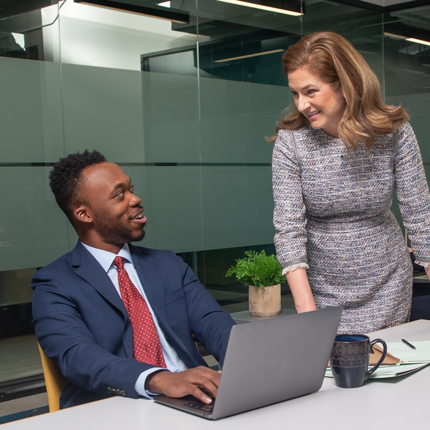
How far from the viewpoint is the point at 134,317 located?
177cm

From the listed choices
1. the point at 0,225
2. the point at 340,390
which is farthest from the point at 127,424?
the point at 0,225

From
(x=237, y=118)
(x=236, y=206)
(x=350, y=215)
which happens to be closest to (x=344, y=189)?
(x=350, y=215)

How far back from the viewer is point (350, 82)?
5.55 ft

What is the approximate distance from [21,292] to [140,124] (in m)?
1.57

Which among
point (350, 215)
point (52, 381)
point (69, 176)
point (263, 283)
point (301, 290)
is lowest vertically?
point (263, 283)

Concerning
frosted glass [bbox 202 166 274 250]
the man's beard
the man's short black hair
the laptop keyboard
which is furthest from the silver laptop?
frosted glass [bbox 202 166 274 250]

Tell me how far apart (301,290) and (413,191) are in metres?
0.47

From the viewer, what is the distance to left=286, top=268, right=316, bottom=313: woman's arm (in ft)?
5.53

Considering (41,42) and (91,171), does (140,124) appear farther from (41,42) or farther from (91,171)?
(91,171)

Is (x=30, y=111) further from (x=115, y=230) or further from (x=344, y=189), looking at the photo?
(x=344, y=189)

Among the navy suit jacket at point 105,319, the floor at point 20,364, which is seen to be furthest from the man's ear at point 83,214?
the floor at point 20,364

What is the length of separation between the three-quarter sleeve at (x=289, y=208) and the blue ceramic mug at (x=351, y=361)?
44 centimetres

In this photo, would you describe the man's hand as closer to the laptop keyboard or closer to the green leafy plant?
the laptop keyboard

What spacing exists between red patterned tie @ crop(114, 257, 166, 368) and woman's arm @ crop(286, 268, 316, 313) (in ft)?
1.46
